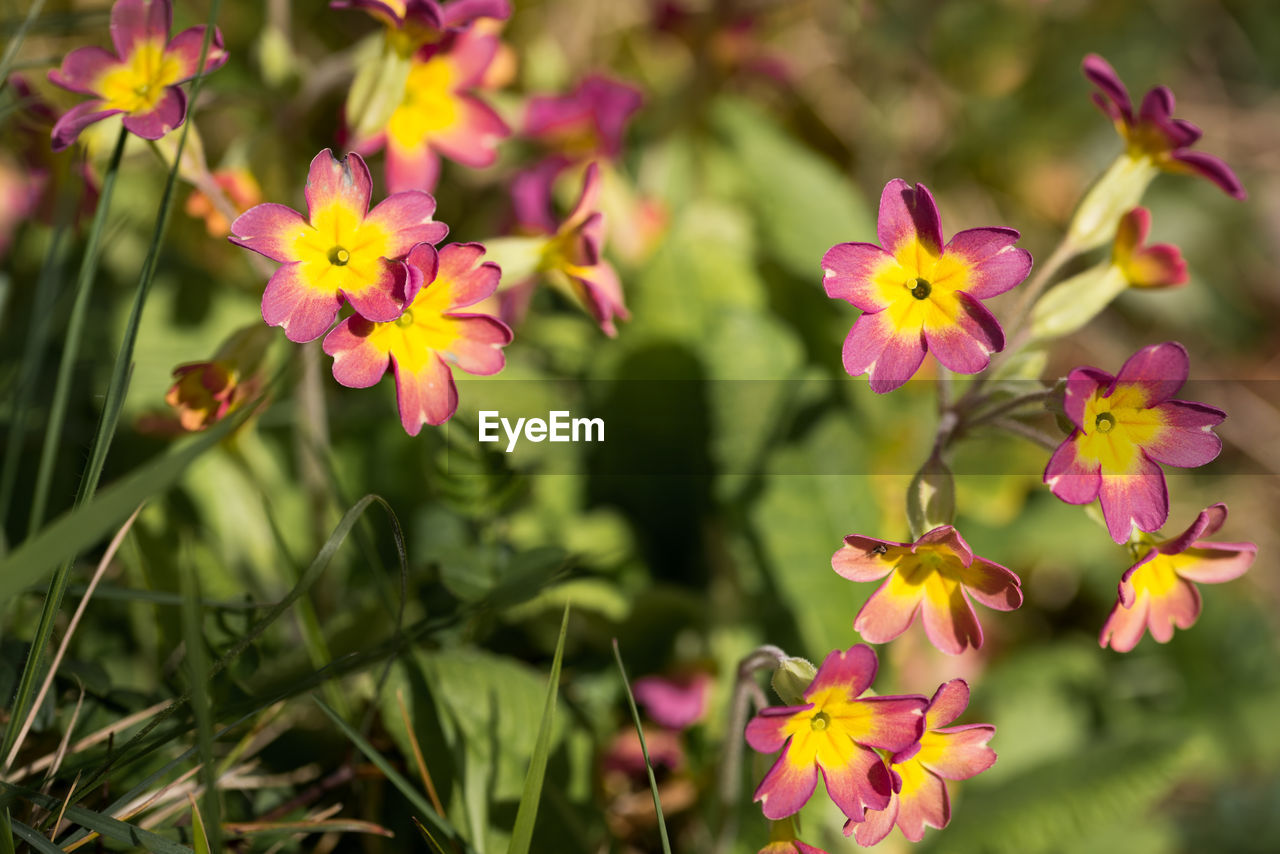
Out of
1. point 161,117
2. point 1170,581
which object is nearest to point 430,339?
point 161,117

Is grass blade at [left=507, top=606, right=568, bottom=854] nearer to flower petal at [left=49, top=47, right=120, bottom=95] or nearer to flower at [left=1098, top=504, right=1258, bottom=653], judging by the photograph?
flower at [left=1098, top=504, right=1258, bottom=653]

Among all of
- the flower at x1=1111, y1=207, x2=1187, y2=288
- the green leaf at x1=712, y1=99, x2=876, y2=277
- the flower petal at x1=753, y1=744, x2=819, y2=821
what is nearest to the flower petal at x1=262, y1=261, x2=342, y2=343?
the flower petal at x1=753, y1=744, x2=819, y2=821

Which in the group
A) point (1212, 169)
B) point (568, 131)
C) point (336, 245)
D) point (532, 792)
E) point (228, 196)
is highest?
point (1212, 169)

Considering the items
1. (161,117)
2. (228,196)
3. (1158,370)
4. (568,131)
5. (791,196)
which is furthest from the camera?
(791,196)

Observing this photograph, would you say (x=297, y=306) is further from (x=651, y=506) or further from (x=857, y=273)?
(x=651, y=506)

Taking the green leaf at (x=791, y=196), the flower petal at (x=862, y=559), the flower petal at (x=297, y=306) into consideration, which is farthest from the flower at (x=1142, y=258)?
the flower petal at (x=297, y=306)

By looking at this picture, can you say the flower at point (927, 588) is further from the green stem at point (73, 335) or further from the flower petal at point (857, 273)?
the green stem at point (73, 335)
